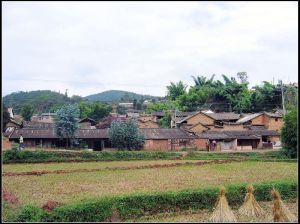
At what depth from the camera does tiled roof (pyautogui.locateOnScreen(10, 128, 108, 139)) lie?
41969mm

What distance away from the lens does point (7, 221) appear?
1223cm

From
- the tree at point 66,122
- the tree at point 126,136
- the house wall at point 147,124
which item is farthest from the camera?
the house wall at point 147,124

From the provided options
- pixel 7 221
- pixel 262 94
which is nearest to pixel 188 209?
pixel 7 221

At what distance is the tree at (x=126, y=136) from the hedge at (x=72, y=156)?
14.4ft

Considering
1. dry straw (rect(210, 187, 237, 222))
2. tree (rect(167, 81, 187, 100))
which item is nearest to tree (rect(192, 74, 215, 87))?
tree (rect(167, 81, 187, 100))

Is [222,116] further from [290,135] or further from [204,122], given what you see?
[290,135]

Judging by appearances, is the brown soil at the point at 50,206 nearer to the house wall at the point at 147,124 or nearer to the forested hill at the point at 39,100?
Answer: the house wall at the point at 147,124

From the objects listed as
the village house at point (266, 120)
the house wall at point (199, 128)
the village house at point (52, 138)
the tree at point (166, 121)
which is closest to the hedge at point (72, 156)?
the village house at point (52, 138)

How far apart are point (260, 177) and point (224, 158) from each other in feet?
41.5

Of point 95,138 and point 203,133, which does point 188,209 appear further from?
point 203,133

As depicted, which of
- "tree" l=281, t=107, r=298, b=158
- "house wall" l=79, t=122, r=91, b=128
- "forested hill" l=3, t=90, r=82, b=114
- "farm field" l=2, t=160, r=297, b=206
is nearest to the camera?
"farm field" l=2, t=160, r=297, b=206

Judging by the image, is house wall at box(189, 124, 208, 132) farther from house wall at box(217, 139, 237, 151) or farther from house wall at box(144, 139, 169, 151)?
house wall at box(144, 139, 169, 151)

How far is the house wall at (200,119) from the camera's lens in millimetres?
53156

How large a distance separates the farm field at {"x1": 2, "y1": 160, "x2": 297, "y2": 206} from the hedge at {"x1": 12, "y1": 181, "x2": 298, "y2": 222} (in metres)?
1.99
